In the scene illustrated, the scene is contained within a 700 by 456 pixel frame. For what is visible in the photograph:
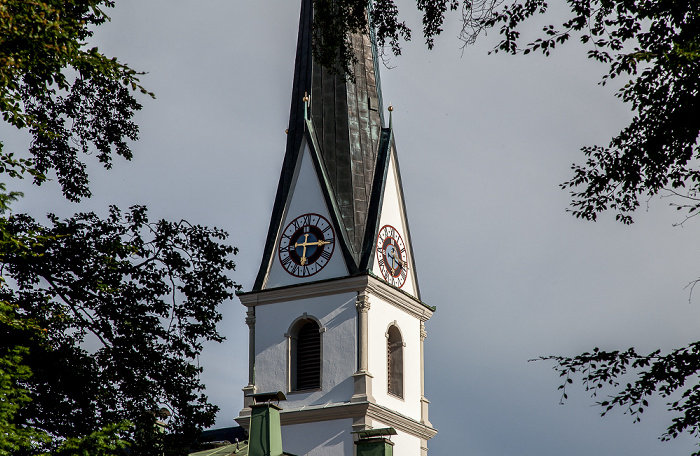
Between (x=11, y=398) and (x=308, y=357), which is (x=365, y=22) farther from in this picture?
(x=308, y=357)

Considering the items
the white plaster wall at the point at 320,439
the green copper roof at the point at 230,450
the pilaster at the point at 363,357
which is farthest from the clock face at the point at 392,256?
the green copper roof at the point at 230,450

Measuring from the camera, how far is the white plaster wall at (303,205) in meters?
40.0

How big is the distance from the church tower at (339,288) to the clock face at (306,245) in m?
0.03

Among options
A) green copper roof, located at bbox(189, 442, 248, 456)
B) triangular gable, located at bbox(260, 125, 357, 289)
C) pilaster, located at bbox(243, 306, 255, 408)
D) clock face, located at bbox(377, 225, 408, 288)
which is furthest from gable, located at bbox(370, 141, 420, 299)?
green copper roof, located at bbox(189, 442, 248, 456)

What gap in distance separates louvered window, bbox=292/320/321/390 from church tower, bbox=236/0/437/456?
0.13 feet

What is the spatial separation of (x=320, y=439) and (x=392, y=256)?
19.6 ft

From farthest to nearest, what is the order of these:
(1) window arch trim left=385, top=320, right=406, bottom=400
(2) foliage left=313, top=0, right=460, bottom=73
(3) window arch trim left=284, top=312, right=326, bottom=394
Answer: (1) window arch trim left=385, top=320, right=406, bottom=400 < (3) window arch trim left=284, top=312, right=326, bottom=394 < (2) foliage left=313, top=0, right=460, bottom=73

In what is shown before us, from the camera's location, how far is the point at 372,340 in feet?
128

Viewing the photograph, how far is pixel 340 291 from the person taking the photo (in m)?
39.3

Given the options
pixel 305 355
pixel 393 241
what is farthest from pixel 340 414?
pixel 393 241

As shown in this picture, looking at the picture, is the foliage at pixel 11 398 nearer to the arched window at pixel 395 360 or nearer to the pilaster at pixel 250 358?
the pilaster at pixel 250 358

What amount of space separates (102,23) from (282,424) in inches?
899

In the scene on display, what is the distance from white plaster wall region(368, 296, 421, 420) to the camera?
3881cm

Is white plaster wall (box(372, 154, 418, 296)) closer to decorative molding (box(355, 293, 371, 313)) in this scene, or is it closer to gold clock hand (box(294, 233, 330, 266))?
gold clock hand (box(294, 233, 330, 266))
